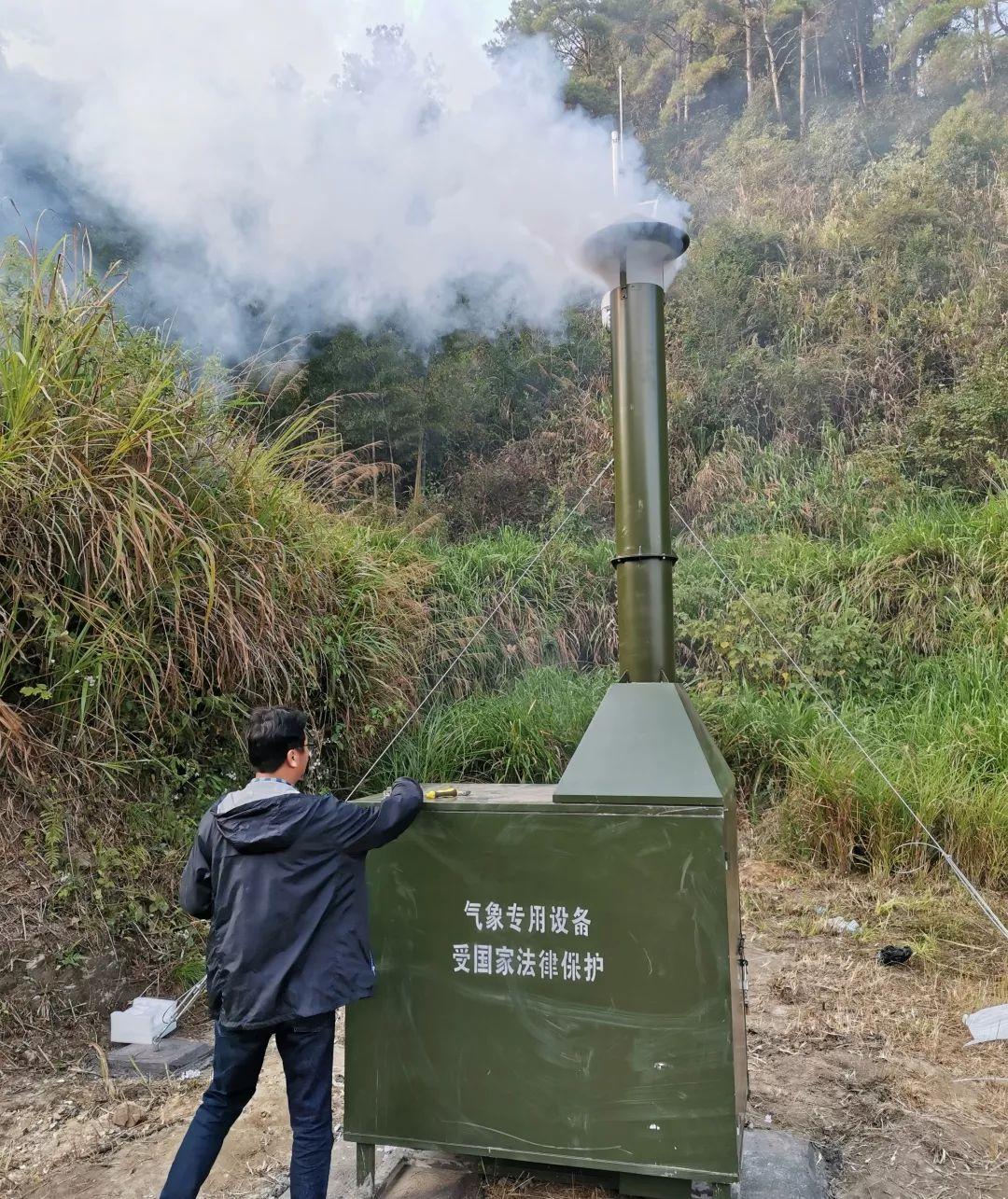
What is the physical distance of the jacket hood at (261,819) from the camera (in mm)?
1963

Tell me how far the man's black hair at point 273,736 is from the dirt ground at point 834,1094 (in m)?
1.35

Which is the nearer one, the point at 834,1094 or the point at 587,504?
the point at 834,1094

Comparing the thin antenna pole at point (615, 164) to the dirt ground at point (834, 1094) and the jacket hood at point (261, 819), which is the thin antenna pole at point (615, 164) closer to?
the jacket hood at point (261, 819)

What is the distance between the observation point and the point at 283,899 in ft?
6.45

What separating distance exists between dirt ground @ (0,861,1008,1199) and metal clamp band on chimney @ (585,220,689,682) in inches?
60.6

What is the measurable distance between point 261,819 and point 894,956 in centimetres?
334

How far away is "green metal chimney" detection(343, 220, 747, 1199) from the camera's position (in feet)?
6.67

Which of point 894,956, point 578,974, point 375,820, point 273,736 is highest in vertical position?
point 273,736

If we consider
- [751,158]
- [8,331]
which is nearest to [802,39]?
[751,158]

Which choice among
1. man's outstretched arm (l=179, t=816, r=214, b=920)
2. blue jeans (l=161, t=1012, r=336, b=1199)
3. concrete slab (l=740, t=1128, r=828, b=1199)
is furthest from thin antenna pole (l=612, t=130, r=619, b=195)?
concrete slab (l=740, t=1128, r=828, b=1199)

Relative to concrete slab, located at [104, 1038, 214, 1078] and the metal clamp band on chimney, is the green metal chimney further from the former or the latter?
concrete slab, located at [104, 1038, 214, 1078]

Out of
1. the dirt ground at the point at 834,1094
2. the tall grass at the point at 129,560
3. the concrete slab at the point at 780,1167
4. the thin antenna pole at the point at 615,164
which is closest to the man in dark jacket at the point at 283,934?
the dirt ground at the point at 834,1094

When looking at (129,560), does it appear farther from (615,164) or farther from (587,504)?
(587,504)

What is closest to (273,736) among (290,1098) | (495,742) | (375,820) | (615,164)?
(375,820)
